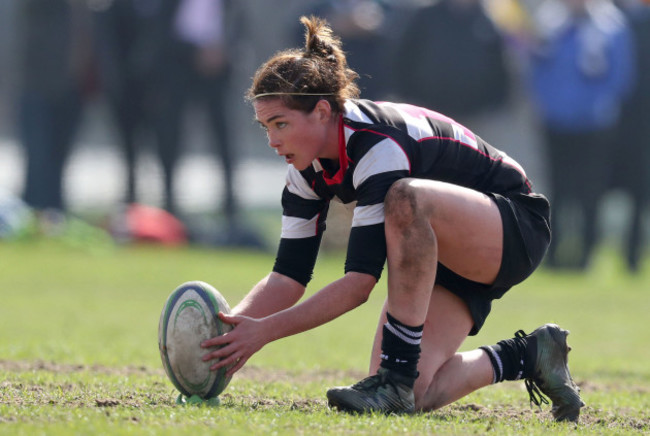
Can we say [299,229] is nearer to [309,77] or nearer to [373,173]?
[373,173]

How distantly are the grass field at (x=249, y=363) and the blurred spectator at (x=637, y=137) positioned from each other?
2.49 ft

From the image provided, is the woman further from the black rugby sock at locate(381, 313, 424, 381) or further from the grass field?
the grass field

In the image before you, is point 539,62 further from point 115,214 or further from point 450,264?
point 450,264

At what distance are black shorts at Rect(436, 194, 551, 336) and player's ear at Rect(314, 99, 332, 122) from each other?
98 cm

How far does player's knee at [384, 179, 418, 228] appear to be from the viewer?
5324mm

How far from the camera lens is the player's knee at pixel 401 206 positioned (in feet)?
17.5

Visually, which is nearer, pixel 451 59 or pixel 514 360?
pixel 514 360

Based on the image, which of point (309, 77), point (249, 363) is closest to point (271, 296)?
point (309, 77)

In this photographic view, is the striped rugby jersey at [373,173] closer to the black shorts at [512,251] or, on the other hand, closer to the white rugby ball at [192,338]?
the black shorts at [512,251]

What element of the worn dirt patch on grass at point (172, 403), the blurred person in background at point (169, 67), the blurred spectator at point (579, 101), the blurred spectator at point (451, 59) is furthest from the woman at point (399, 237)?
the blurred person in background at point (169, 67)

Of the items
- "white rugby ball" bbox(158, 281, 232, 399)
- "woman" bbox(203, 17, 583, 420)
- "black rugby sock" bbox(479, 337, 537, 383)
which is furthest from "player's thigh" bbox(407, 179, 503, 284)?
"white rugby ball" bbox(158, 281, 232, 399)

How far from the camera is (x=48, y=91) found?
18.2m

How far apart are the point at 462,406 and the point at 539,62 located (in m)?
12.6

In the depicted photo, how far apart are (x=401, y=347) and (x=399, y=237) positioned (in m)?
0.55
